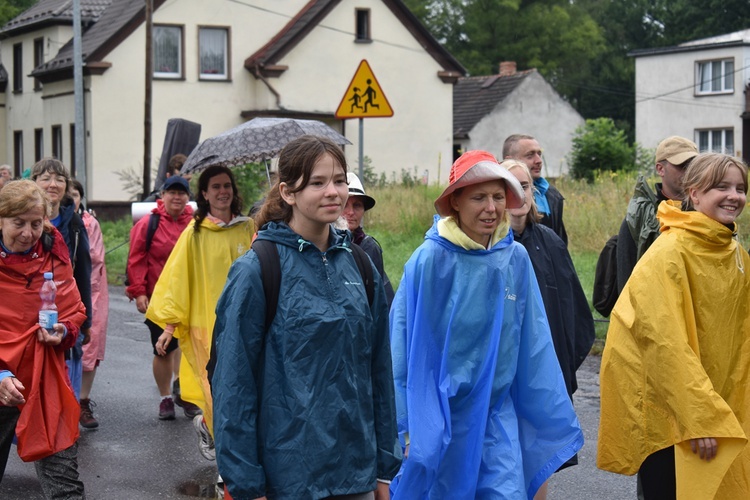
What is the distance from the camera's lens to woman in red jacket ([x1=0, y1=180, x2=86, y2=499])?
21.3ft

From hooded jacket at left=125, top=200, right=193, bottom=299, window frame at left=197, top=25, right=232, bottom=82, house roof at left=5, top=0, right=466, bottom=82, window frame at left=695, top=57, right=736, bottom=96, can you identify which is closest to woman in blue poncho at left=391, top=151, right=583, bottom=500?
hooded jacket at left=125, top=200, right=193, bottom=299

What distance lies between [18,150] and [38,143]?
112 inches

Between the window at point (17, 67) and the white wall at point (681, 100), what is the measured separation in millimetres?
31396

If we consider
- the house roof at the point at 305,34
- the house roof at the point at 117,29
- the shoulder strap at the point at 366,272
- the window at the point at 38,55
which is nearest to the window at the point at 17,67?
the house roof at the point at 117,29

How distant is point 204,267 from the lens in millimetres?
8195

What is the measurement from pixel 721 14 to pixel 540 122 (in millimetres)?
28470

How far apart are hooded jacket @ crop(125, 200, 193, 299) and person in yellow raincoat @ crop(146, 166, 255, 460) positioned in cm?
190

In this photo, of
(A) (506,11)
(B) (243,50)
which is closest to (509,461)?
(B) (243,50)

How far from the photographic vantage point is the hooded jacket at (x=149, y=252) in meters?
10.1

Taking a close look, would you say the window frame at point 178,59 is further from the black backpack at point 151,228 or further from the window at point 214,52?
the black backpack at point 151,228

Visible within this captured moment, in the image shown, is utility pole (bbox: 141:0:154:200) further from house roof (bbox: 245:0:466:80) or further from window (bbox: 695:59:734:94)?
window (bbox: 695:59:734:94)

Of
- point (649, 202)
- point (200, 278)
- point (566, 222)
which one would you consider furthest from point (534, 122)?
point (649, 202)

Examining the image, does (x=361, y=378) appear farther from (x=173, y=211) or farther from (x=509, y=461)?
(x=173, y=211)

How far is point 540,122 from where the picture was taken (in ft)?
176
